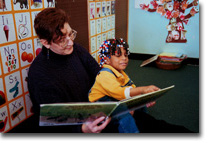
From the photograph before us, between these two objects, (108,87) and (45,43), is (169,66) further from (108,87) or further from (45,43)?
(45,43)

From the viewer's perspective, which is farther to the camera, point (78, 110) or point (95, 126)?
point (95, 126)

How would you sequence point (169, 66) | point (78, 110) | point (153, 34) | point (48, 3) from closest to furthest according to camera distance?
point (78, 110) < point (48, 3) < point (169, 66) < point (153, 34)

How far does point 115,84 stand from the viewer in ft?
3.82

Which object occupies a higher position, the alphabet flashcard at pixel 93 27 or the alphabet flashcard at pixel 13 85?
the alphabet flashcard at pixel 93 27

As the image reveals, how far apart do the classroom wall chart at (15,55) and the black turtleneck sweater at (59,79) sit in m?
0.27

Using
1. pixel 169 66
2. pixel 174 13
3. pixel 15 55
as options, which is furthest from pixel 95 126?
pixel 174 13

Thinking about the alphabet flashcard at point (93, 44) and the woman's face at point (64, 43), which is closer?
the woman's face at point (64, 43)

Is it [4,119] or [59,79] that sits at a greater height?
[59,79]

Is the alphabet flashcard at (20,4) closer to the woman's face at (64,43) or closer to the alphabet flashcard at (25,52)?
the alphabet flashcard at (25,52)

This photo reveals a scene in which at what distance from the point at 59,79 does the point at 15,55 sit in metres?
0.40

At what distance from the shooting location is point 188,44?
11.4ft

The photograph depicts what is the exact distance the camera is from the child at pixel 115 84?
1118 mm

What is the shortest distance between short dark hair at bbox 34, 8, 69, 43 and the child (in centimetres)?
37

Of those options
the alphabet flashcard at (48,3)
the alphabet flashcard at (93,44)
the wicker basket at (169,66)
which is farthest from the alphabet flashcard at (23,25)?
the wicker basket at (169,66)
